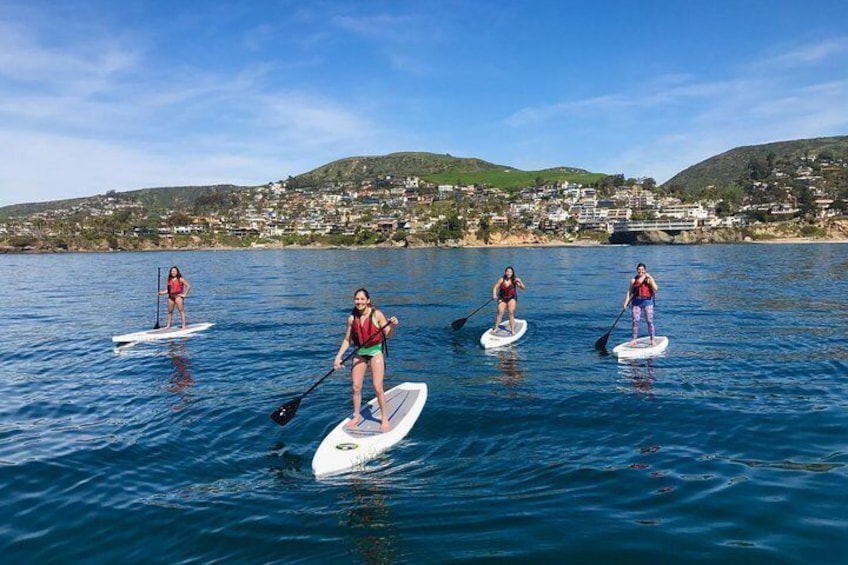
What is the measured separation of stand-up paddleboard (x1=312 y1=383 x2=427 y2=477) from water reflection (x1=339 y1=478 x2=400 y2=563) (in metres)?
0.55

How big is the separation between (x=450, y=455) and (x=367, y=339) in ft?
8.17

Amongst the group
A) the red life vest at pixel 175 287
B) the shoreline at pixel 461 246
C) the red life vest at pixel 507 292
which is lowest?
the shoreline at pixel 461 246

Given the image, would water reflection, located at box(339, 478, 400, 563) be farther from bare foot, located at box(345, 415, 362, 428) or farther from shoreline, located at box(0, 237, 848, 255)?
shoreline, located at box(0, 237, 848, 255)

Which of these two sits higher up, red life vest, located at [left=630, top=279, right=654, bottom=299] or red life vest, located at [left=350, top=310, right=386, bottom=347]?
red life vest, located at [left=350, top=310, right=386, bottom=347]

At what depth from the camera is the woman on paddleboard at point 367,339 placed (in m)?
10.2

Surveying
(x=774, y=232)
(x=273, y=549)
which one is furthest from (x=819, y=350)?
(x=774, y=232)

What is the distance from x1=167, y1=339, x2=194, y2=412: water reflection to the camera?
1396 centimetres

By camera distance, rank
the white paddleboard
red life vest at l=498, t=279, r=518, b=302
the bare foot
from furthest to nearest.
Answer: the white paddleboard, red life vest at l=498, t=279, r=518, b=302, the bare foot

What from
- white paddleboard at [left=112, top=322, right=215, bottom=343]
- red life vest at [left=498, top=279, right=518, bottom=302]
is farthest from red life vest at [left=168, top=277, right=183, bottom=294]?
red life vest at [left=498, top=279, right=518, bottom=302]

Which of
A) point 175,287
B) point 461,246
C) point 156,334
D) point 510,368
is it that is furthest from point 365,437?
point 461,246

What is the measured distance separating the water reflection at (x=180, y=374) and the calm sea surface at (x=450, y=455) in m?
0.10

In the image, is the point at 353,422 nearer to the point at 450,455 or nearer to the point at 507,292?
the point at 450,455

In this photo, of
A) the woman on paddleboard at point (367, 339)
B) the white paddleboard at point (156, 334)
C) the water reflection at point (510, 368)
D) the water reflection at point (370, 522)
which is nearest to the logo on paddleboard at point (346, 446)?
the water reflection at point (370, 522)

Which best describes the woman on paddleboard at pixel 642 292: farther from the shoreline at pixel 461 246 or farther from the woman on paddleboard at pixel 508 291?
the shoreline at pixel 461 246
